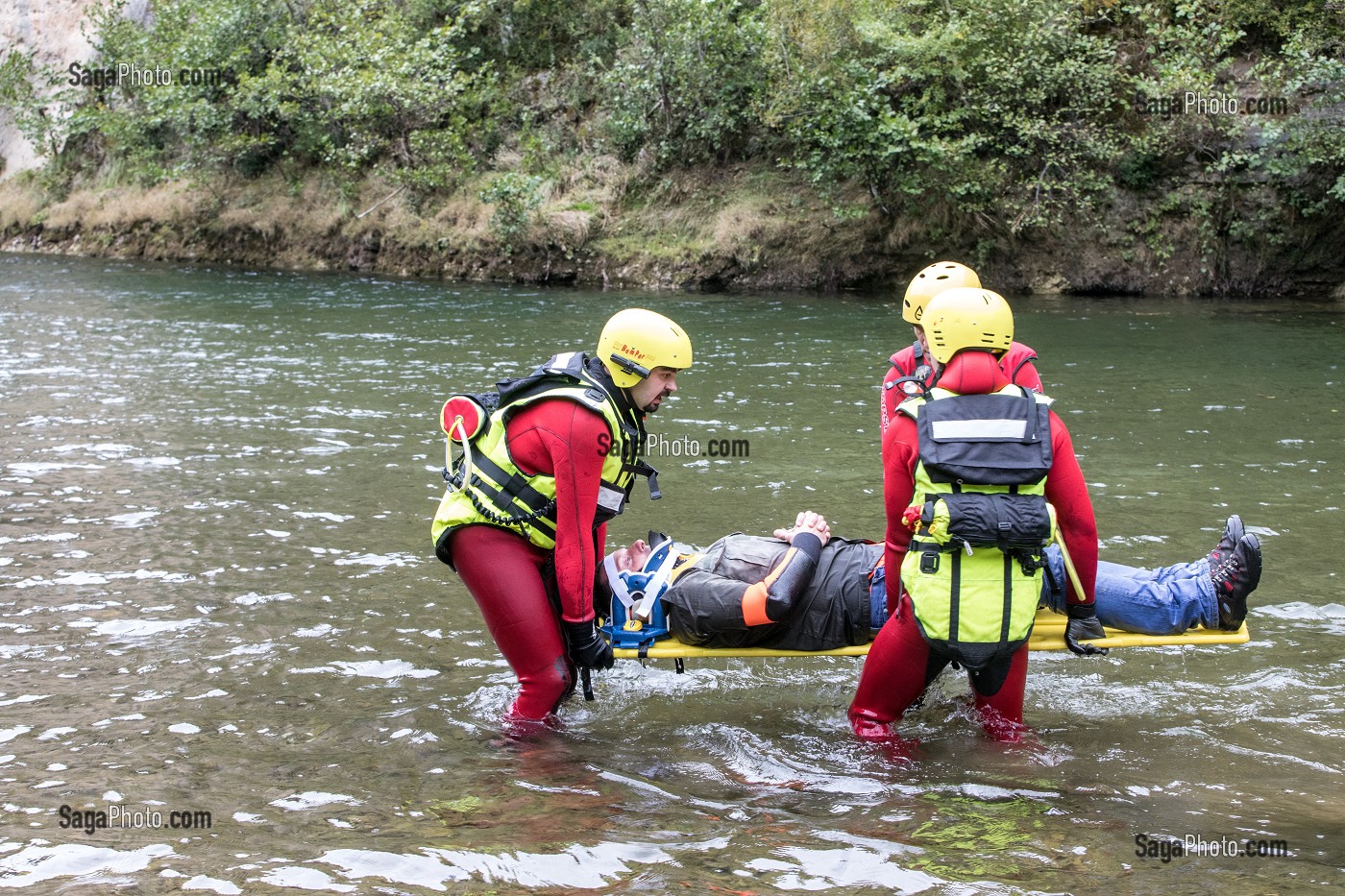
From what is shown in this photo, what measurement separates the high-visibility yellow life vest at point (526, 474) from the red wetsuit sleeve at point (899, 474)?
3.50ft

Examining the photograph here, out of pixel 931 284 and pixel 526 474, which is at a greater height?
pixel 931 284

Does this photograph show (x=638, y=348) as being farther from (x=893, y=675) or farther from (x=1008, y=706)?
(x=1008, y=706)

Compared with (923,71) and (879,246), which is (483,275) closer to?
(879,246)

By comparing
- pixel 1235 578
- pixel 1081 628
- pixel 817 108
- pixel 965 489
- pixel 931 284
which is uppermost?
pixel 817 108

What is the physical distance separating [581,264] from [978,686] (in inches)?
879

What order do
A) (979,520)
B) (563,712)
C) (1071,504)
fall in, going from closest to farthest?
(979,520) → (1071,504) → (563,712)

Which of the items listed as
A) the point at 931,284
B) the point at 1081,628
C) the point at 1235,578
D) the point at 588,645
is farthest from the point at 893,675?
the point at 931,284

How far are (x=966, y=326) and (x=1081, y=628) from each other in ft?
5.10

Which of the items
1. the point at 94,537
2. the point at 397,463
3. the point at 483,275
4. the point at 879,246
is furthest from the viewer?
the point at 483,275

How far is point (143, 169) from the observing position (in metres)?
33.1

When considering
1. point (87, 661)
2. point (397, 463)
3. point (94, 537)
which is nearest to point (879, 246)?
point (397, 463)

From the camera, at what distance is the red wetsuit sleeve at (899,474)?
4758 millimetres

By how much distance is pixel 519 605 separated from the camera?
5.27 meters

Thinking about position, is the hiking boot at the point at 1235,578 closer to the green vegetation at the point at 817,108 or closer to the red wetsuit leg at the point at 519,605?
the red wetsuit leg at the point at 519,605
